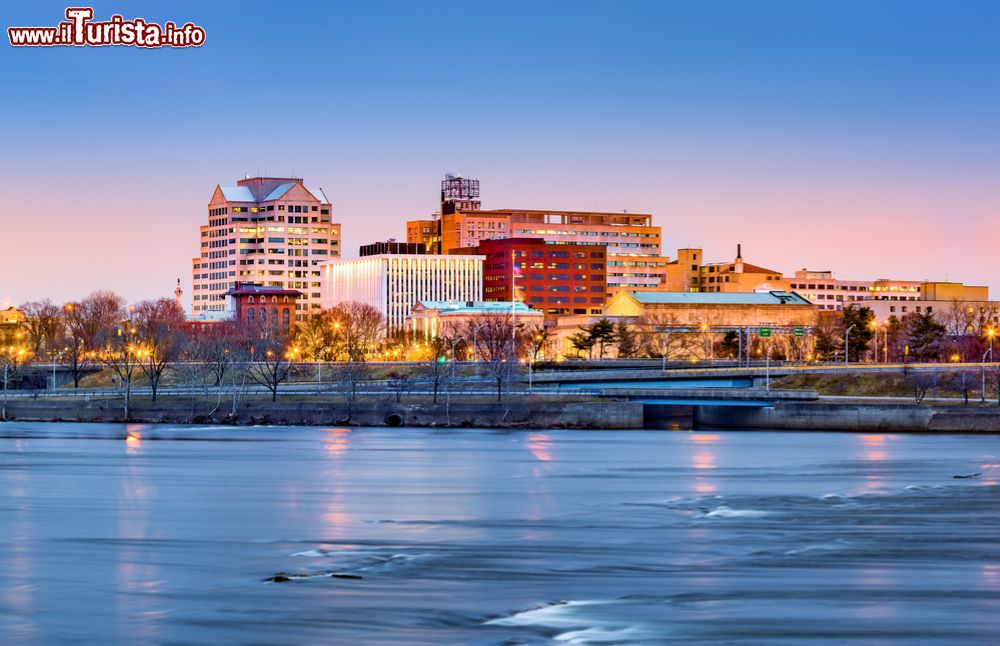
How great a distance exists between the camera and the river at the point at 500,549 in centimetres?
2761

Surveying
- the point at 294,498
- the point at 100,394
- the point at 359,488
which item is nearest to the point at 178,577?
the point at 294,498

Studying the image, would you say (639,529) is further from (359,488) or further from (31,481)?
(31,481)

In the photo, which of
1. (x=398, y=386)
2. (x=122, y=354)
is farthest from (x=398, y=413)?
(x=122, y=354)

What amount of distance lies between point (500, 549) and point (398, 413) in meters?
67.9

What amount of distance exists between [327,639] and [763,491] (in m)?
30.7

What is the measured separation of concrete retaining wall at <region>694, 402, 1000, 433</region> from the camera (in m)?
94.9

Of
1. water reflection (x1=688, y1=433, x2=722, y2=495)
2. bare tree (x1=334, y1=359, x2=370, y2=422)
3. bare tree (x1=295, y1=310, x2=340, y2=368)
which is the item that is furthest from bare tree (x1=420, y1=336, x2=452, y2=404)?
water reflection (x1=688, y1=433, x2=722, y2=495)

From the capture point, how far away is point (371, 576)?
33.2 metres

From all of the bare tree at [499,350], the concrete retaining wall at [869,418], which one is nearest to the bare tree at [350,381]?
the bare tree at [499,350]

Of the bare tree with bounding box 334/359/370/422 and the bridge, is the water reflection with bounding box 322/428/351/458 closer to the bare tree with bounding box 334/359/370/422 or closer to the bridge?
the bare tree with bounding box 334/359/370/422

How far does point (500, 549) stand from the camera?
38.2 m

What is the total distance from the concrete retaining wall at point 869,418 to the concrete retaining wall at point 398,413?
853 centimetres

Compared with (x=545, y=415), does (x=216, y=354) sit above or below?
above

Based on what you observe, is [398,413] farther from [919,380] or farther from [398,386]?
[919,380]
